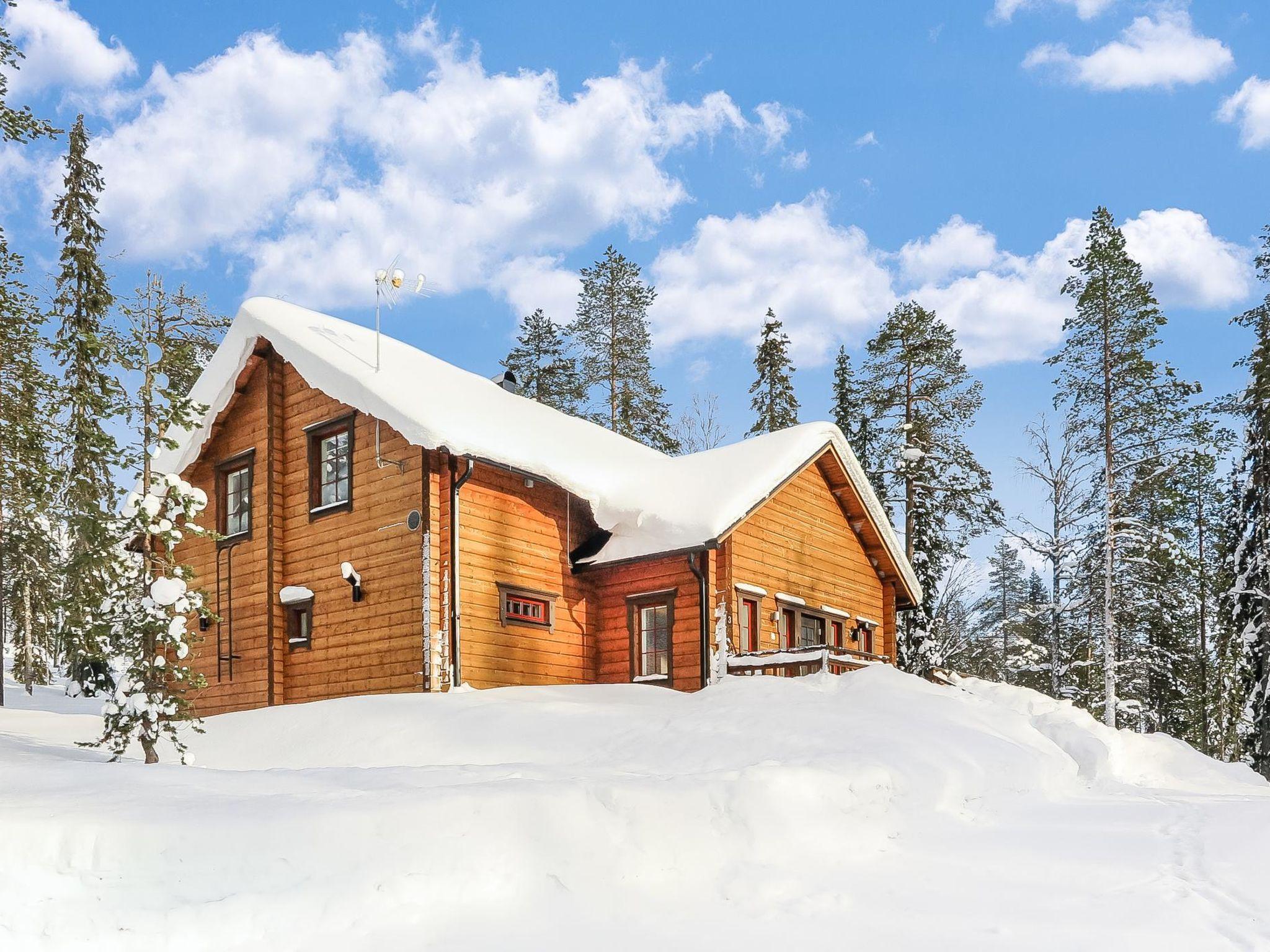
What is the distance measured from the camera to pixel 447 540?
16.0 m

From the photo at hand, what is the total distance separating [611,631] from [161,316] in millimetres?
17339

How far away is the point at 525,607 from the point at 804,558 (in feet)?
19.9

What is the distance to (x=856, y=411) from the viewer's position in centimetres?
3384

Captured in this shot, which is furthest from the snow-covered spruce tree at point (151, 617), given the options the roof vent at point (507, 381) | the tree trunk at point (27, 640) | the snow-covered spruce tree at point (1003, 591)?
the snow-covered spruce tree at point (1003, 591)

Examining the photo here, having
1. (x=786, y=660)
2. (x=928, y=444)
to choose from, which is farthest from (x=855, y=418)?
(x=786, y=660)

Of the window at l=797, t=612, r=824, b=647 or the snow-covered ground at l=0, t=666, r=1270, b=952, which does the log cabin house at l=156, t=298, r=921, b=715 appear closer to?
the window at l=797, t=612, r=824, b=647

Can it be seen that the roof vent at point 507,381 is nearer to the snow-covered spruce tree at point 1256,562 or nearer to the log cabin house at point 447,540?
the log cabin house at point 447,540

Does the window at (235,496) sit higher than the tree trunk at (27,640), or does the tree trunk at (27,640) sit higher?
the window at (235,496)

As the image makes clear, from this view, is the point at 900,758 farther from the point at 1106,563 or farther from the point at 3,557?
the point at 3,557

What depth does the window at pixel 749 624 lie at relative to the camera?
18.1m

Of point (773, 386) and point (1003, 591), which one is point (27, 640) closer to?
point (773, 386)

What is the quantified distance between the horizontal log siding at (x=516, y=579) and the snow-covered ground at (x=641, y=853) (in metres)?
4.42

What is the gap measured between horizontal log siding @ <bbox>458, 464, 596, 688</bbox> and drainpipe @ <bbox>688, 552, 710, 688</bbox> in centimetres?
232

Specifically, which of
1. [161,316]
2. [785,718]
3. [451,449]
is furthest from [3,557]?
[785,718]
